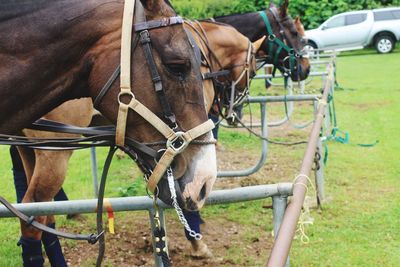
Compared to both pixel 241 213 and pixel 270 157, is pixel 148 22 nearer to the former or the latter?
pixel 241 213

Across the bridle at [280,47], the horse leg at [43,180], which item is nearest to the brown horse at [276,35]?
the bridle at [280,47]

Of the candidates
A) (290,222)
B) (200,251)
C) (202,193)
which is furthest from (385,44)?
(290,222)

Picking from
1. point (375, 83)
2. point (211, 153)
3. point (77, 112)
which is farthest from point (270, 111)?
point (211, 153)

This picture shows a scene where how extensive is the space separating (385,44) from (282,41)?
17.4m

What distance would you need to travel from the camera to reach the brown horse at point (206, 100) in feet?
11.6

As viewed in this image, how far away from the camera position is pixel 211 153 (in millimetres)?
2197

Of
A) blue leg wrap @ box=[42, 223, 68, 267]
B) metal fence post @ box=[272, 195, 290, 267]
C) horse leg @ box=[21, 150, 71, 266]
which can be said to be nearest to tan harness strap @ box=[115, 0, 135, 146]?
metal fence post @ box=[272, 195, 290, 267]

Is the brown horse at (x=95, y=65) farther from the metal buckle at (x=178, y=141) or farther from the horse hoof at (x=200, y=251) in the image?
the horse hoof at (x=200, y=251)

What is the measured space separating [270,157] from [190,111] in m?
5.46

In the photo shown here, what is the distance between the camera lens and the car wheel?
23016 millimetres

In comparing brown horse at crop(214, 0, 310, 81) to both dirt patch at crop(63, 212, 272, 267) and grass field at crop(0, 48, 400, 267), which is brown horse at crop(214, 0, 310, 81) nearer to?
grass field at crop(0, 48, 400, 267)

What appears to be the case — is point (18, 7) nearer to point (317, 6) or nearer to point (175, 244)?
point (175, 244)

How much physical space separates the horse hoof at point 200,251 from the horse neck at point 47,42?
250 cm

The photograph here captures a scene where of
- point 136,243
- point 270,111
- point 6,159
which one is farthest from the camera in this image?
point 270,111
